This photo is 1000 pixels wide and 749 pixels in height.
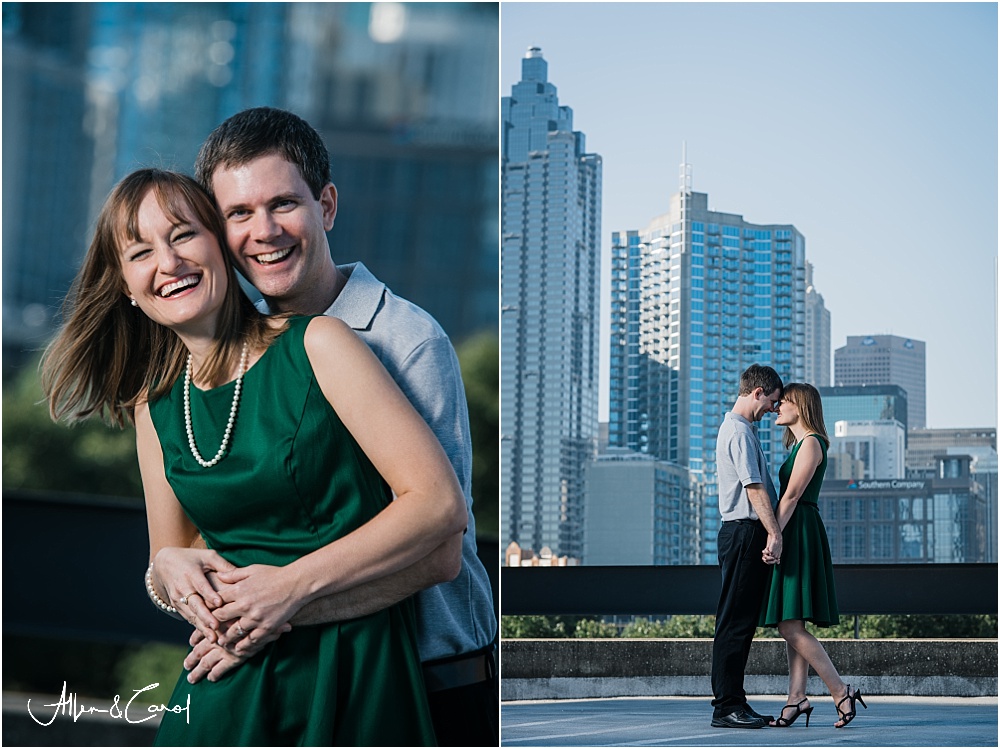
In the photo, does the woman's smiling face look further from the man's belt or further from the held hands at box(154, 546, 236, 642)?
the man's belt

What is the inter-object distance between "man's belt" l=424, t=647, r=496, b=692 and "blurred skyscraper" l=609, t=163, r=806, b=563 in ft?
4.65

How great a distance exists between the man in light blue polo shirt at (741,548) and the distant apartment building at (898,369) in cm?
36

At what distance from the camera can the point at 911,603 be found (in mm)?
3639

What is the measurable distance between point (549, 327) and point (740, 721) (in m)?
1.46

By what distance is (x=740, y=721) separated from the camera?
3348 mm

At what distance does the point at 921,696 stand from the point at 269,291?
8.16 feet

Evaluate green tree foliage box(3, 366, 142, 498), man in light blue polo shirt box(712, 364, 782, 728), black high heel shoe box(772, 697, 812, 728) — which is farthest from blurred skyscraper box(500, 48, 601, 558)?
green tree foliage box(3, 366, 142, 498)

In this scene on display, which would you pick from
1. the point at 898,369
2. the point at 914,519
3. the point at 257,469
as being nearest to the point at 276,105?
the point at 257,469

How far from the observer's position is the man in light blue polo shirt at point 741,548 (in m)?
3.32

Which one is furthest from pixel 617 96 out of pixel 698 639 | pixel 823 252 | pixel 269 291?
Result: pixel 269 291

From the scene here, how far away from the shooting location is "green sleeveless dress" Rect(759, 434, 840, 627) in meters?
3.29

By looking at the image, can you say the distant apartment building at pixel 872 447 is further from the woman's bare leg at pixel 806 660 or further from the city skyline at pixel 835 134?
the woman's bare leg at pixel 806 660

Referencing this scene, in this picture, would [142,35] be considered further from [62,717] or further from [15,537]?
[62,717]

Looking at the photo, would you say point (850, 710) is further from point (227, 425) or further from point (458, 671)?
point (227, 425)
